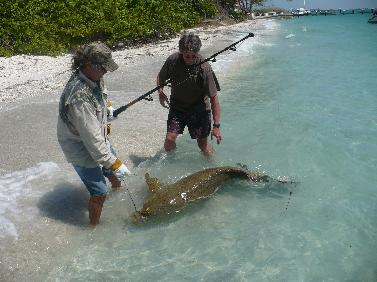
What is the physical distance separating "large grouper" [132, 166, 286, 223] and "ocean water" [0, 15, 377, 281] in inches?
6.2

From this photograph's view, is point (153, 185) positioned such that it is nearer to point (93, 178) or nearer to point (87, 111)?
point (93, 178)

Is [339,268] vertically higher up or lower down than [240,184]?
lower down

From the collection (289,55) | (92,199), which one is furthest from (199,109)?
(289,55)

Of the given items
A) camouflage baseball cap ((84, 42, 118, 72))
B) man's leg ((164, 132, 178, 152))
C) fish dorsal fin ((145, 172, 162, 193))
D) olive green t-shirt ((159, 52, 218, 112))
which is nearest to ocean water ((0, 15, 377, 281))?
fish dorsal fin ((145, 172, 162, 193))

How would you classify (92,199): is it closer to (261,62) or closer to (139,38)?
(261,62)

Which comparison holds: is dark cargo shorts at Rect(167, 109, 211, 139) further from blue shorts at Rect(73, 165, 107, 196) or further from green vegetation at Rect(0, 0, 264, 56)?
green vegetation at Rect(0, 0, 264, 56)

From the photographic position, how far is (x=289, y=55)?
23.8 meters

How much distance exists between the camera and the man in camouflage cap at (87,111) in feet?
14.3

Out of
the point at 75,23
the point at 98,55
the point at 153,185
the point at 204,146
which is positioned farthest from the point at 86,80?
the point at 75,23

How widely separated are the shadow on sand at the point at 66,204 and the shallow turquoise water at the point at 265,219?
0.43m

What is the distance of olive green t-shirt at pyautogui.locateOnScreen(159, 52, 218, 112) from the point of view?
247 inches

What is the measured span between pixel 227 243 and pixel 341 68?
54.7ft

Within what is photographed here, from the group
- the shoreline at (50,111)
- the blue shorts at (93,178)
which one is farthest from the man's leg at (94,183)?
the shoreline at (50,111)

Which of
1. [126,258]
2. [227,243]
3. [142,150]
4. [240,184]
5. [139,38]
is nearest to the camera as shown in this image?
[126,258]
